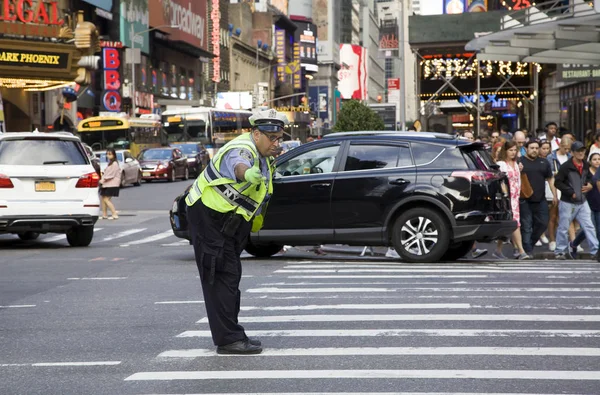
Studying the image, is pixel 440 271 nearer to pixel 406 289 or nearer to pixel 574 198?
pixel 406 289

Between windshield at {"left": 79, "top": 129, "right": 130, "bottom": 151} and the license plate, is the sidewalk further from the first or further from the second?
windshield at {"left": 79, "top": 129, "right": 130, "bottom": 151}

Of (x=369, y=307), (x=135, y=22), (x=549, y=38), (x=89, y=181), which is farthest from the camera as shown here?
(x=135, y=22)

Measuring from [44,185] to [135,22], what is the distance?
185 feet

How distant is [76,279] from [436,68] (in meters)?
33.5

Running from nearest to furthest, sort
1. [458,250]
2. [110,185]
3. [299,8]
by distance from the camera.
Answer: [458,250], [110,185], [299,8]

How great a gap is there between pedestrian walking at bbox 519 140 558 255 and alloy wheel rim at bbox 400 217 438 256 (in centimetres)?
252

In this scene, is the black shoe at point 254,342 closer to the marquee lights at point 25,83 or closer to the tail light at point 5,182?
the tail light at point 5,182

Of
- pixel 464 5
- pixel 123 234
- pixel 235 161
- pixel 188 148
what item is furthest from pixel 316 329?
pixel 188 148

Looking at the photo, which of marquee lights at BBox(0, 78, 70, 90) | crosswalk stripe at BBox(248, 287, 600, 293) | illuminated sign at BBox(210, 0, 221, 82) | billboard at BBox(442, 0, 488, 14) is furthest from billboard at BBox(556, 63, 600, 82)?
illuminated sign at BBox(210, 0, 221, 82)

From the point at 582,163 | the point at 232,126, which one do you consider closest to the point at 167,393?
the point at 582,163

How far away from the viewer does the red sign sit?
4638 cm

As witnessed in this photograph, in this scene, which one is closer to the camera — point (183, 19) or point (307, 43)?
point (183, 19)

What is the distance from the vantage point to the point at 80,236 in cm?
1928

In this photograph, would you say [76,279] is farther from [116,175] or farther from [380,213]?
[116,175]
